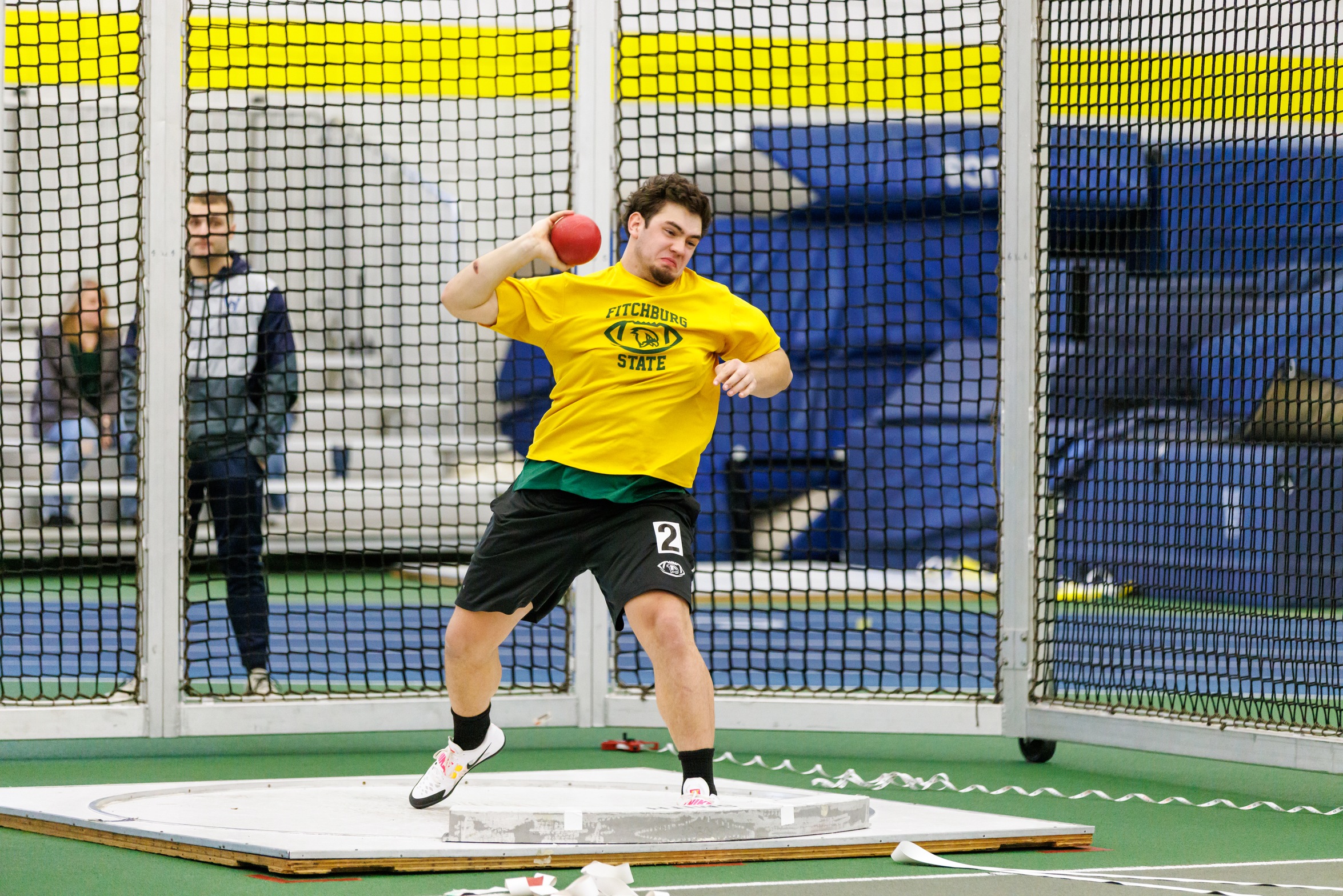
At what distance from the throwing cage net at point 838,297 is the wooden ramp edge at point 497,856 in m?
2.33

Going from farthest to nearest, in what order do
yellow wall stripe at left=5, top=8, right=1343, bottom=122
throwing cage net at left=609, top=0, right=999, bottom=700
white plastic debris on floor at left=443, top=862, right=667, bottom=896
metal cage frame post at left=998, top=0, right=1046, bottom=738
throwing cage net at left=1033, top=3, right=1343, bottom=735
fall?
throwing cage net at left=609, top=0, right=999, bottom=700, metal cage frame post at left=998, top=0, right=1046, bottom=738, yellow wall stripe at left=5, top=8, right=1343, bottom=122, throwing cage net at left=1033, top=3, right=1343, bottom=735, white plastic debris on floor at left=443, top=862, right=667, bottom=896

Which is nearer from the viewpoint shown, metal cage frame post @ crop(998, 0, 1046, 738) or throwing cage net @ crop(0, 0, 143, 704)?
metal cage frame post @ crop(998, 0, 1046, 738)

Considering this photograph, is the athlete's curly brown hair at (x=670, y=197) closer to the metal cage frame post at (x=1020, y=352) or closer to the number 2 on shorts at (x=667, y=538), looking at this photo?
the number 2 on shorts at (x=667, y=538)

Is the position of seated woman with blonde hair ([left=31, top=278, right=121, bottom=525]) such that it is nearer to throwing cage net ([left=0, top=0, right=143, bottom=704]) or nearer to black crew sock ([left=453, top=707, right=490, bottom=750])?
throwing cage net ([left=0, top=0, right=143, bottom=704])

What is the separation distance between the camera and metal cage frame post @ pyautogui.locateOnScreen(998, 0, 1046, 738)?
696 cm

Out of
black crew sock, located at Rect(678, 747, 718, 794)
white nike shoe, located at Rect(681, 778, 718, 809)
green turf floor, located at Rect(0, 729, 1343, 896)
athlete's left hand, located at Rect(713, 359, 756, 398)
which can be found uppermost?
athlete's left hand, located at Rect(713, 359, 756, 398)

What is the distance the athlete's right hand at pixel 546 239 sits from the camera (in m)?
4.89

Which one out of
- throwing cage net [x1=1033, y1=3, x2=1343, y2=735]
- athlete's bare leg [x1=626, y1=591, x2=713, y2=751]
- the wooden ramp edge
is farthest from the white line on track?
throwing cage net [x1=1033, y1=3, x2=1343, y2=735]

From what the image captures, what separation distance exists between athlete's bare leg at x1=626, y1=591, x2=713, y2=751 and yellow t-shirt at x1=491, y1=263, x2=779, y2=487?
429mm

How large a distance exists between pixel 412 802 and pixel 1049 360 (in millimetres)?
3412

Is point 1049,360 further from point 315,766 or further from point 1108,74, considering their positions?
point 315,766

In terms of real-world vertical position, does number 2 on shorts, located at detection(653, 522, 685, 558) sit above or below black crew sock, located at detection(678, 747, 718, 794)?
above

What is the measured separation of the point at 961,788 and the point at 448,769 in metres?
2.10

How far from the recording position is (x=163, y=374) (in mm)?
6930
